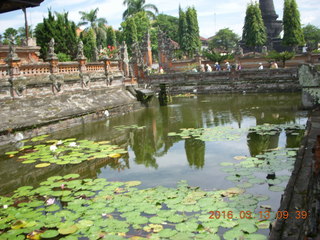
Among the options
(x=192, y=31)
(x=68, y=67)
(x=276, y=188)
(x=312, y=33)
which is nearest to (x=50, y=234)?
(x=276, y=188)

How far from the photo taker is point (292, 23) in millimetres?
36594

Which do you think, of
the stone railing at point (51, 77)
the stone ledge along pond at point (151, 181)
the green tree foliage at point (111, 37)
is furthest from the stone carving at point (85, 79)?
the green tree foliage at point (111, 37)

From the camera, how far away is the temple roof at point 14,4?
3.19 m

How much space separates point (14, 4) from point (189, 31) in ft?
155

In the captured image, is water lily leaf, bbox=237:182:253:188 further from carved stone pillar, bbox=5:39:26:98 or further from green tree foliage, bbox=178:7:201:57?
green tree foliage, bbox=178:7:201:57

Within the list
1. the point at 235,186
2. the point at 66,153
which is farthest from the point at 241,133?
the point at 66,153

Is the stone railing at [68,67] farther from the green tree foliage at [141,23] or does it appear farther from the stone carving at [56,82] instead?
the green tree foliage at [141,23]

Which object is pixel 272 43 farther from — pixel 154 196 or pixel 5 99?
pixel 154 196

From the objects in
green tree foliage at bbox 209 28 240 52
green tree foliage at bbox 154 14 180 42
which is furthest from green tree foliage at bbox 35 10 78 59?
green tree foliage at bbox 209 28 240 52

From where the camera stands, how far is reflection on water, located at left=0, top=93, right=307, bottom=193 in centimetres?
663

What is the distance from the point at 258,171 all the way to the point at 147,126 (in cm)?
645

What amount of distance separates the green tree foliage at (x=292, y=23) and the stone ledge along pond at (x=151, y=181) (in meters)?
29.2

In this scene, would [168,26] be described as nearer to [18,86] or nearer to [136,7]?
[136,7]

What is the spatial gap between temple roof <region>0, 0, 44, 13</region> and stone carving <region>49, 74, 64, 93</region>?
419 inches
